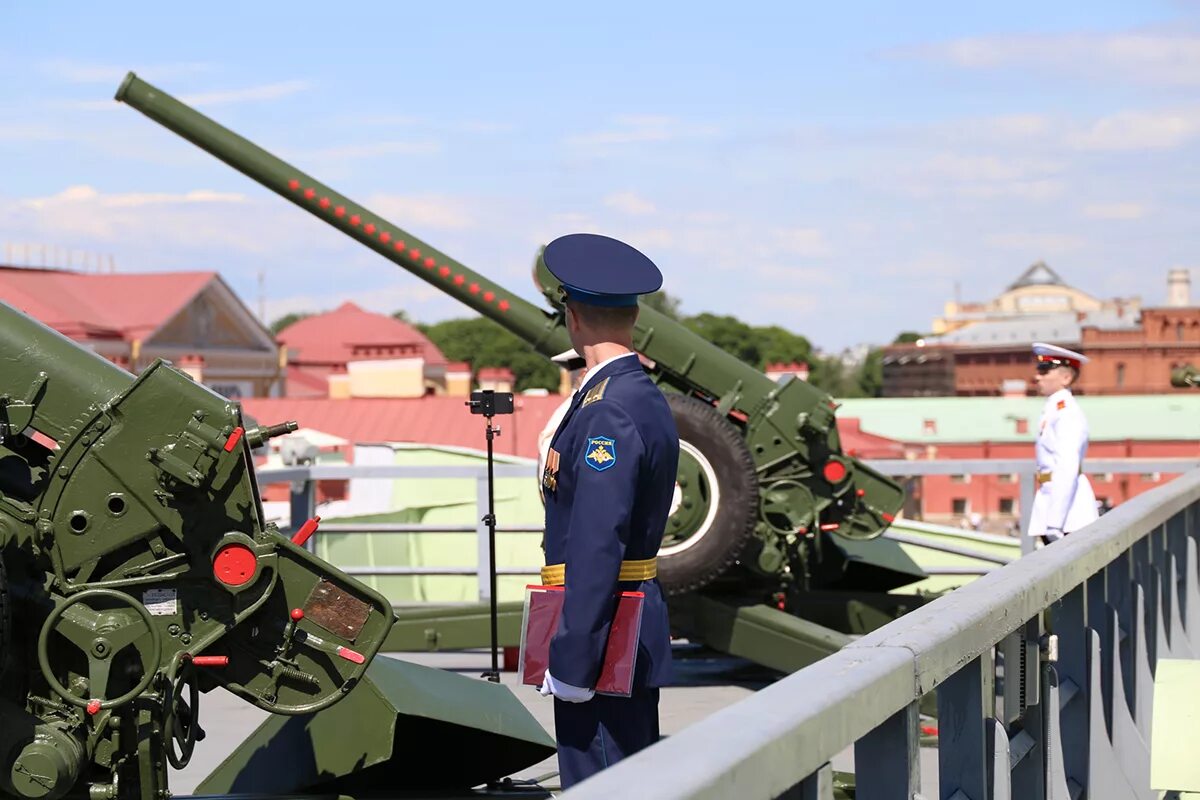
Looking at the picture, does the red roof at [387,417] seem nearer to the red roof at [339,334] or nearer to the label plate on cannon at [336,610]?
the red roof at [339,334]

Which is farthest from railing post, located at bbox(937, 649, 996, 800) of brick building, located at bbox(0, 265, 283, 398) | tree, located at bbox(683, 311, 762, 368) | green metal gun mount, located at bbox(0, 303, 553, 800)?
tree, located at bbox(683, 311, 762, 368)

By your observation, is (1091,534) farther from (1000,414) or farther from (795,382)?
(1000,414)

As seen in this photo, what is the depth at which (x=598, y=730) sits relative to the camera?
3664 mm

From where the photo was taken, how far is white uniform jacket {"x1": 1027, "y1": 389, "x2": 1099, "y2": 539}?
27.3ft

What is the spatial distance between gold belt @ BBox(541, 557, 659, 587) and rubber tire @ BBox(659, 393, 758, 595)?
386 cm

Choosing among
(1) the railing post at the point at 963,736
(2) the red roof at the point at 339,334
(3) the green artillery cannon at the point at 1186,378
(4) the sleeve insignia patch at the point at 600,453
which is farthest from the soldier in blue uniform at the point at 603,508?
(2) the red roof at the point at 339,334

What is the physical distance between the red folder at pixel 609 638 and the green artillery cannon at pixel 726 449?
3.88 m

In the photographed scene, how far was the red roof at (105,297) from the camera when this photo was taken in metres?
54.9

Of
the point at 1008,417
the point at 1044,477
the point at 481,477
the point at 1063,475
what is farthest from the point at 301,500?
the point at 1008,417

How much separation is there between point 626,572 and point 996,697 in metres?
0.89

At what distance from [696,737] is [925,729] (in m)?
4.79

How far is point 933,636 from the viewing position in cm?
241

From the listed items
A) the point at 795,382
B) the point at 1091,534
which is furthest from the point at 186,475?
the point at 795,382

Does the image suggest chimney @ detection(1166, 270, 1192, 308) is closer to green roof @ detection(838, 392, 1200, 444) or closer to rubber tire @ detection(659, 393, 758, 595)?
green roof @ detection(838, 392, 1200, 444)
